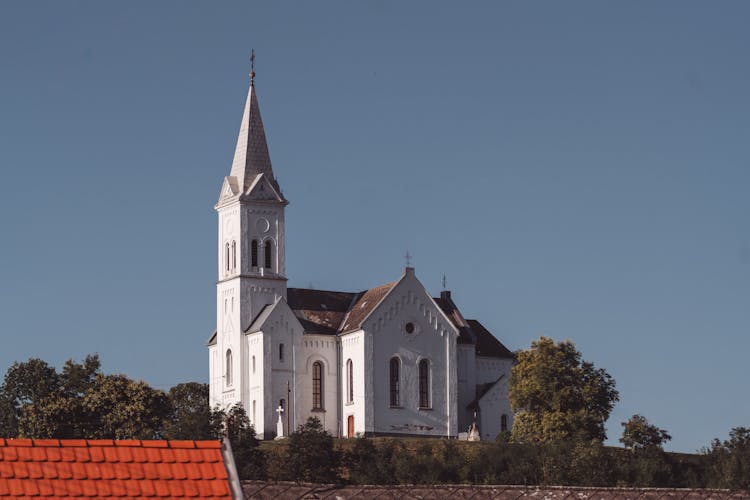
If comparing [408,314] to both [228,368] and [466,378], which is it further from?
[228,368]

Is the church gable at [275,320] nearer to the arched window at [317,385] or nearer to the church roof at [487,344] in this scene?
the arched window at [317,385]

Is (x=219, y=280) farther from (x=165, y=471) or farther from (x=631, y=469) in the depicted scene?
(x=165, y=471)

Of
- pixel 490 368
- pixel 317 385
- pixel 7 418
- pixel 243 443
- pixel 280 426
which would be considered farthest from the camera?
pixel 7 418

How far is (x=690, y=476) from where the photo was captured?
311 feet

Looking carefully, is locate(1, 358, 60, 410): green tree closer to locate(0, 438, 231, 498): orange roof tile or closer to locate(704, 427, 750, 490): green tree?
locate(704, 427, 750, 490): green tree

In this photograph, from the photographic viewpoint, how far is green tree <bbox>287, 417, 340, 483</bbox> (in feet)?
302

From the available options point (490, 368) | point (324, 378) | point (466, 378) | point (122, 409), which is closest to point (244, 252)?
point (324, 378)

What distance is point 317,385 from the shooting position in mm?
116438

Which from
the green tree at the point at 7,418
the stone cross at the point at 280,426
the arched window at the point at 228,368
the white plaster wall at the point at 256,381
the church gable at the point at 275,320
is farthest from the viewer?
the green tree at the point at 7,418

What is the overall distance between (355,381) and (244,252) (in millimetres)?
11789

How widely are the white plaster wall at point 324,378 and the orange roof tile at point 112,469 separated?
9550 cm

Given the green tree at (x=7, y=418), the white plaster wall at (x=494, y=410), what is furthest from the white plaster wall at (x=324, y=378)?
the green tree at (x=7, y=418)

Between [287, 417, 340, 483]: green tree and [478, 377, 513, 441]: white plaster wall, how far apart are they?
24638mm

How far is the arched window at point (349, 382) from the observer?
11600 centimetres
